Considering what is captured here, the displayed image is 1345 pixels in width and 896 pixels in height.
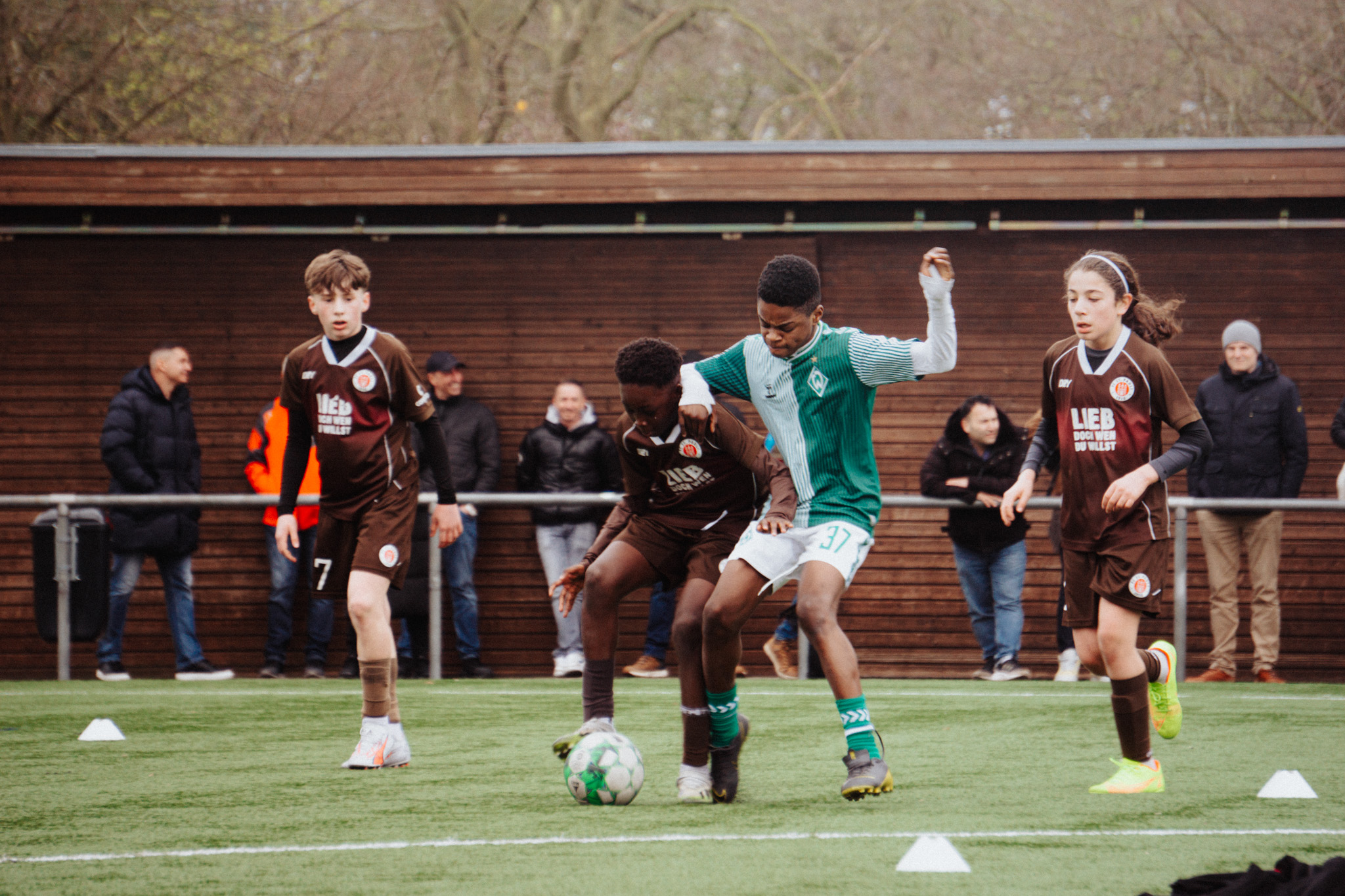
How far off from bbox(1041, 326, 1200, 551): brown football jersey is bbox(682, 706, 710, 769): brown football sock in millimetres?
1565

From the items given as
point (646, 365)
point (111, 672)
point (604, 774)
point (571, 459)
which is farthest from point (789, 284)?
point (111, 672)

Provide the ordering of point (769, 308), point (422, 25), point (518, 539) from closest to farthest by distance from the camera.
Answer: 1. point (769, 308)
2. point (518, 539)
3. point (422, 25)

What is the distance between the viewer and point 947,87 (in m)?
23.9

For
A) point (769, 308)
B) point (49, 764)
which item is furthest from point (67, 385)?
point (769, 308)

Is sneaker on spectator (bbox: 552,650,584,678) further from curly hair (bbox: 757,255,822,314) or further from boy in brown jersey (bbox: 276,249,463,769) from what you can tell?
curly hair (bbox: 757,255,822,314)

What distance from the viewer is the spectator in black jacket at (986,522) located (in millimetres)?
9844

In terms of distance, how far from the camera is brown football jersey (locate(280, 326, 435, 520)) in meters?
6.18

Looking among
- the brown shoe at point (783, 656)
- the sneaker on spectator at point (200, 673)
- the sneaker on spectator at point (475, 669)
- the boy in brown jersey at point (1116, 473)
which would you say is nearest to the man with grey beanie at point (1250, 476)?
the brown shoe at point (783, 656)

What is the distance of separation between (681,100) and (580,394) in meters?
14.3

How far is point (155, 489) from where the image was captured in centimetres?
1023

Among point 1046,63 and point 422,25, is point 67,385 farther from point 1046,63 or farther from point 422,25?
point 1046,63

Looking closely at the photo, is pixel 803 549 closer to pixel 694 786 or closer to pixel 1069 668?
pixel 694 786

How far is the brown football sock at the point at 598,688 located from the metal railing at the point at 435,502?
13.5 ft

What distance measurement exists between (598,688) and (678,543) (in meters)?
0.66
